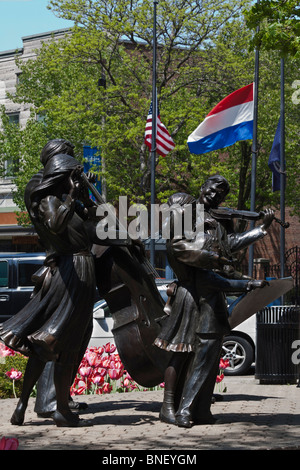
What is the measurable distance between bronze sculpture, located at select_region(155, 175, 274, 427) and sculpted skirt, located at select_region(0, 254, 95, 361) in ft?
2.65

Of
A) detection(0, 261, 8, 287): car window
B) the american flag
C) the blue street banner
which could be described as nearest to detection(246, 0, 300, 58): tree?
the american flag

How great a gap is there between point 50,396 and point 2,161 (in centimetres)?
2949

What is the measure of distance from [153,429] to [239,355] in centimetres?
772

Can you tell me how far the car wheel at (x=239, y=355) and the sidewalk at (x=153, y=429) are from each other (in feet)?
15.3

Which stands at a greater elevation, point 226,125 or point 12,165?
point 12,165

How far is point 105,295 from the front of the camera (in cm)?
795

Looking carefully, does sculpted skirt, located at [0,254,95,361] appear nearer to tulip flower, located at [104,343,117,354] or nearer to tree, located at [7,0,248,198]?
tulip flower, located at [104,343,117,354]

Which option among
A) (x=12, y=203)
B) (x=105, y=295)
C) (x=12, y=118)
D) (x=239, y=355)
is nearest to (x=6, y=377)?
(x=105, y=295)

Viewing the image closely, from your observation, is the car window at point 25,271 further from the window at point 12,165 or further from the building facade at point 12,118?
the building facade at point 12,118

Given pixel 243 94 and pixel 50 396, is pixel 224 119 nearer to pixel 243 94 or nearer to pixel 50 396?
pixel 243 94

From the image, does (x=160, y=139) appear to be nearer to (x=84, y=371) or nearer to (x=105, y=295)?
(x=84, y=371)

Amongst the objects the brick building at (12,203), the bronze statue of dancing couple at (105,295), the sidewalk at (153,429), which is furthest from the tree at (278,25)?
the brick building at (12,203)

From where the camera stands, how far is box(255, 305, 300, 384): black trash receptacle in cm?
1241

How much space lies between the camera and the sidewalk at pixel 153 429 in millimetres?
6137
